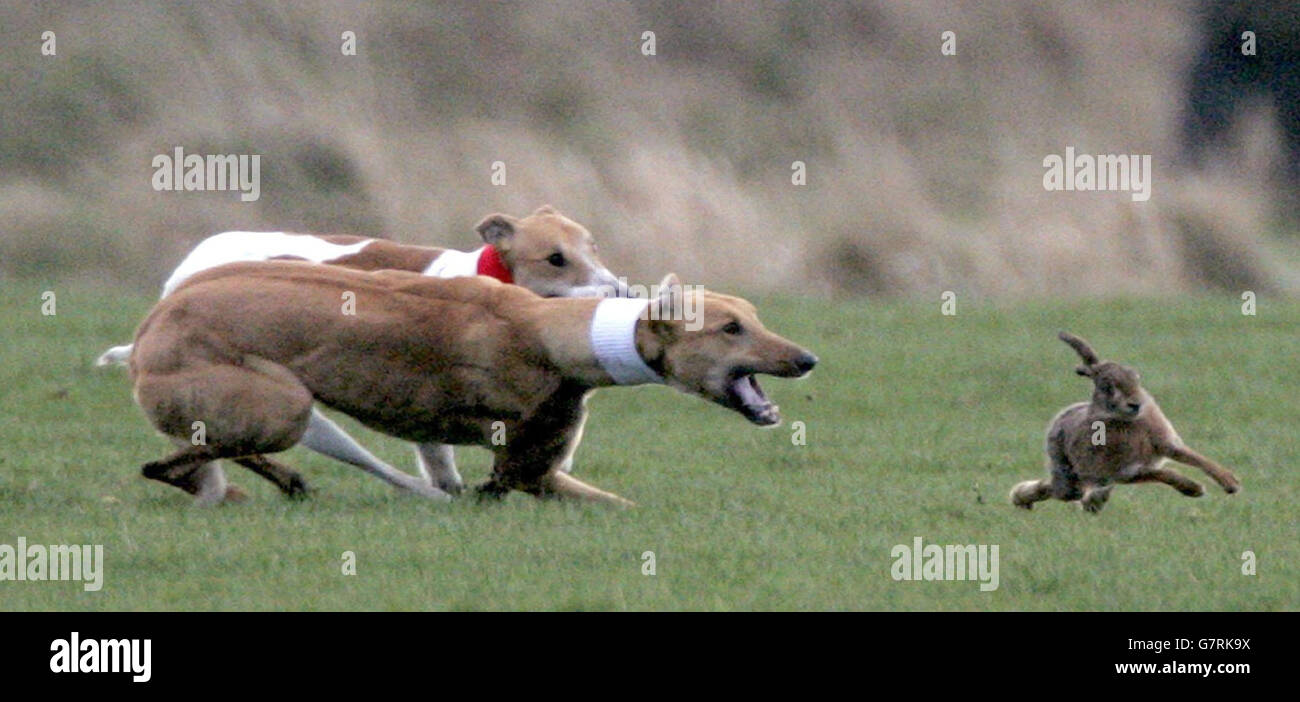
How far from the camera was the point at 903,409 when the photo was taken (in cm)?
1442

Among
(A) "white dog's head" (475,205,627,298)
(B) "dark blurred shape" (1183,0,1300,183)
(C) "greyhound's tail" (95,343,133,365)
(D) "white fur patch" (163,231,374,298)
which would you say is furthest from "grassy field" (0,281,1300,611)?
(B) "dark blurred shape" (1183,0,1300,183)

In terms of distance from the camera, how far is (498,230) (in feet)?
34.7

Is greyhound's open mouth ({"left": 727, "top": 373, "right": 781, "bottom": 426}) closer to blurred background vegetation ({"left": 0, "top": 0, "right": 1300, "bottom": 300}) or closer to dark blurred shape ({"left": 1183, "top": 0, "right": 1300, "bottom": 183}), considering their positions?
blurred background vegetation ({"left": 0, "top": 0, "right": 1300, "bottom": 300})

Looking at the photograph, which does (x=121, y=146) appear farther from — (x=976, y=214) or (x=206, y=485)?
(x=206, y=485)

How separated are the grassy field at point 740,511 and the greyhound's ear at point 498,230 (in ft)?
3.96

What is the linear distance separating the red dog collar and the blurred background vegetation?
9879mm

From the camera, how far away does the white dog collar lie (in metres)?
8.90

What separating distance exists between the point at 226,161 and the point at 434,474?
14.5m

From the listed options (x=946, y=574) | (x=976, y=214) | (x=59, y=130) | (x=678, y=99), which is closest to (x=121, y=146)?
(x=59, y=130)

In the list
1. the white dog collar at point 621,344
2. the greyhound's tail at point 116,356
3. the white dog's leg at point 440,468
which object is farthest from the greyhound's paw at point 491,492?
the greyhound's tail at point 116,356

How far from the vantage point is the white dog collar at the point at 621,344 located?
8898 mm

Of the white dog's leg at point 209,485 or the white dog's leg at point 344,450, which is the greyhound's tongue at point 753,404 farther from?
the white dog's leg at point 209,485
